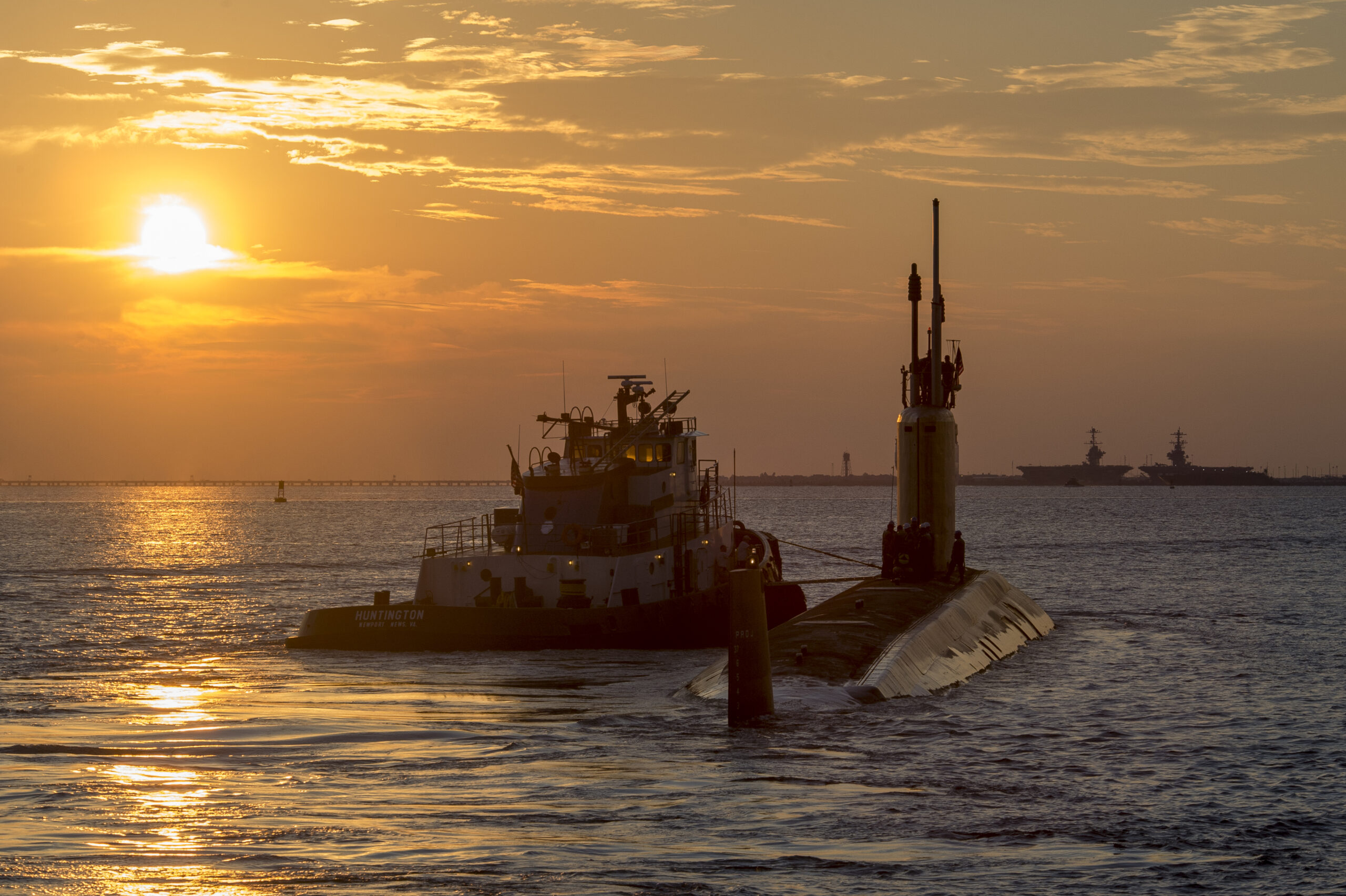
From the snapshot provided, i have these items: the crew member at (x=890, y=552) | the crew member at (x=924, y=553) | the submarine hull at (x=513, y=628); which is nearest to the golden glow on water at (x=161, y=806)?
the submarine hull at (x=513, y=628)

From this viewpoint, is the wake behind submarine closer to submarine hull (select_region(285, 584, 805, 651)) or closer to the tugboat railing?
submarine hull (select_region(285, 584, 805, 651))

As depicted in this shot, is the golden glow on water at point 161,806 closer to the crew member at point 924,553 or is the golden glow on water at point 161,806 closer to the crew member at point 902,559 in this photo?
the crew member at point 902,559

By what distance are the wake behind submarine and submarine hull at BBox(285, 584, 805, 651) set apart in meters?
4.61

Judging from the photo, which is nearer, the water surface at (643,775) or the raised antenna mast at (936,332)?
the water surface at (643,775)

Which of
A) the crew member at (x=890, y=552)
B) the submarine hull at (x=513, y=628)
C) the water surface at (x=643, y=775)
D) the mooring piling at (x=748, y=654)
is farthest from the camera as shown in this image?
the crew member at (x=890, y=552)

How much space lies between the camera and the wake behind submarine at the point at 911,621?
22562 mm

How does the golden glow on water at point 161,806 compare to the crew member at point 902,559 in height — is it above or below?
below

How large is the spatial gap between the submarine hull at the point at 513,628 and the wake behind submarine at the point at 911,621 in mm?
4612

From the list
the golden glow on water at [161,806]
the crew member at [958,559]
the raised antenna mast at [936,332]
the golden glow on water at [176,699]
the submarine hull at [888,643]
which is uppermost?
the raised antenna mast at [936,332]

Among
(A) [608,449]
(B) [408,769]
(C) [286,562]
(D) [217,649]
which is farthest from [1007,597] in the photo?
(C) [286,562]

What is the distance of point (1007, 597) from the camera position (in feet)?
137

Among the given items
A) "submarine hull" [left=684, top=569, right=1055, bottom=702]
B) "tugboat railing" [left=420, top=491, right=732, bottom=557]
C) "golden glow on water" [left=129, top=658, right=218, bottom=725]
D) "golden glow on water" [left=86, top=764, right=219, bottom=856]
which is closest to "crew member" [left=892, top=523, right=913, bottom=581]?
"submarine hull" [left=684, top=569, right=1055, bottom=702]

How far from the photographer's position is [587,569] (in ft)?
124

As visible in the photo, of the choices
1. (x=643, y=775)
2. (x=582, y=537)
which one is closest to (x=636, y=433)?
(x=582, y=537)
